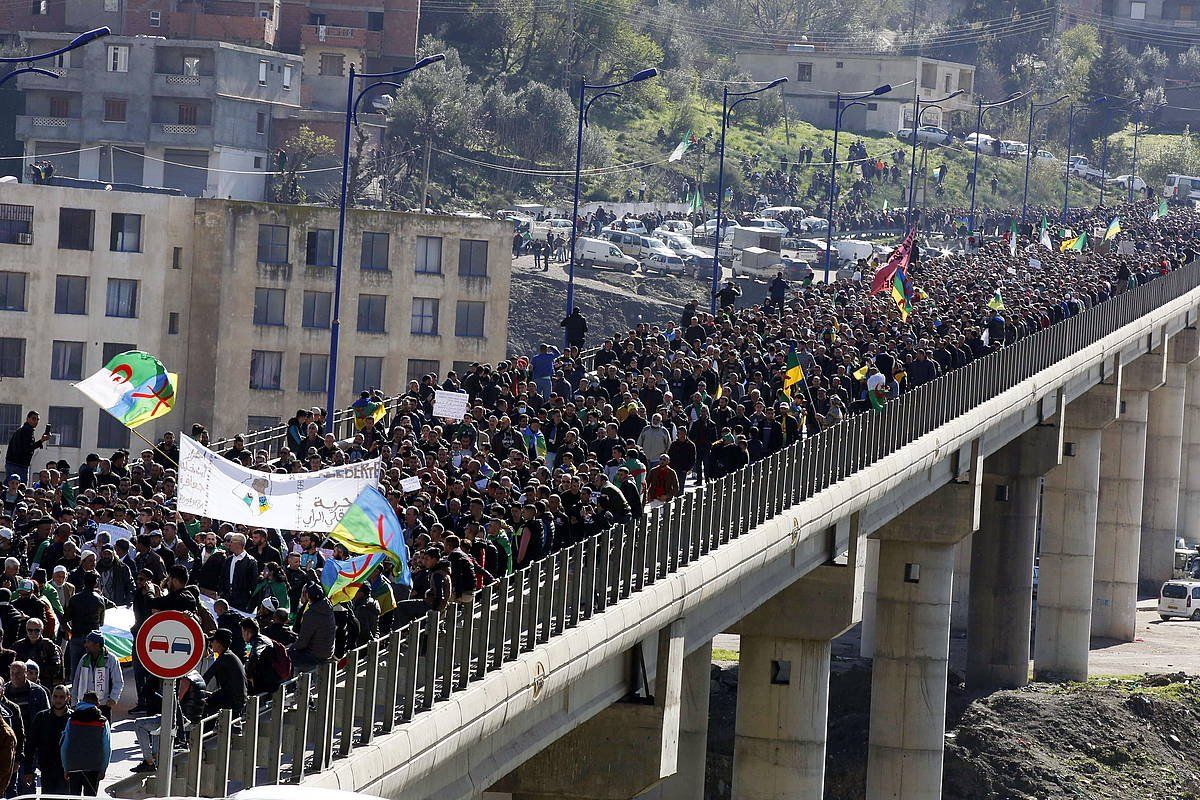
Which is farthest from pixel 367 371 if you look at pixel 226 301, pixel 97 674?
pixel 97 674

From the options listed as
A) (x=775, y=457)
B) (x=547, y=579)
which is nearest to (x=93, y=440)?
(x=775, y=457)

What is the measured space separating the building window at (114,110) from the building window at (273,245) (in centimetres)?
2250

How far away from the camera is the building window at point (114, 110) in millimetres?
95062

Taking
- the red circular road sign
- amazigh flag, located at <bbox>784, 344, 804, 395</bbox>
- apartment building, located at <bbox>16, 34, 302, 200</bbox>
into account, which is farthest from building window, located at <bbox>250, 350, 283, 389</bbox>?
the red circular road sign

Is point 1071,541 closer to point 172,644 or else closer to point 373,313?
point 373,313

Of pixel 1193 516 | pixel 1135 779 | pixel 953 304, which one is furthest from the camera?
pixel 1193 516

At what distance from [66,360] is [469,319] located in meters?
13.1

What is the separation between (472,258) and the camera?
7750 centimetres

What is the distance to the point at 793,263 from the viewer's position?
95.9 meters

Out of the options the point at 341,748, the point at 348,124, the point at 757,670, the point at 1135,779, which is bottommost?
the point at 1135,779

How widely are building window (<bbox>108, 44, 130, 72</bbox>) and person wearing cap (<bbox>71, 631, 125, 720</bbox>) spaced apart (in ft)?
265

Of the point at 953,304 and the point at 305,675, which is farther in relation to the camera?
the point at 953,304

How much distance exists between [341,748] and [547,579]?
423 centimetres

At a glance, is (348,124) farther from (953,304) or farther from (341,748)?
(341,748)
